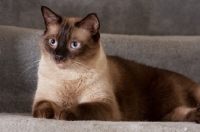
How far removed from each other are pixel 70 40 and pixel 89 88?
0.93ft

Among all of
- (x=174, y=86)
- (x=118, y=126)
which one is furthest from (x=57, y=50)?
(x=174, y=86)

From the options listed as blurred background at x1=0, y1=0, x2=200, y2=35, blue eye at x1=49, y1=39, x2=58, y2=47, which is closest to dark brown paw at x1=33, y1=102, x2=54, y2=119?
blue eye at x1=49, y1=39, x2=58, y2=47

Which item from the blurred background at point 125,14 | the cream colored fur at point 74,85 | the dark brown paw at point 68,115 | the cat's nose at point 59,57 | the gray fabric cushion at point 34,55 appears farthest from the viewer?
the blurred background at point 125,14

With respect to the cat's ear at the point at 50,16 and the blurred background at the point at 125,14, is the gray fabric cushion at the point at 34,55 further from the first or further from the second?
the cat's ear at the point at 50,16

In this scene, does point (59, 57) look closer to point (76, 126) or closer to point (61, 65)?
point (61, 65)

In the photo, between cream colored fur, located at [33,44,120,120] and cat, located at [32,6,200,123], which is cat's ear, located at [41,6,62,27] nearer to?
cat, located at [32,6,200,123]

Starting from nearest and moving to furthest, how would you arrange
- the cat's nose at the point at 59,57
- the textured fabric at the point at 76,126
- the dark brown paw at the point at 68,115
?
the textured fabric at the point at 76,126 < the dark brown paw at the point at 68,115 < the cat's nose at the point at 59,57

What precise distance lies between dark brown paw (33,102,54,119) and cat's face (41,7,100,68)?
0.22 m

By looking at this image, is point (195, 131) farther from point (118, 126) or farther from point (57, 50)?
point (57, 50)

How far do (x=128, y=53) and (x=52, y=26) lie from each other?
896 millimetres

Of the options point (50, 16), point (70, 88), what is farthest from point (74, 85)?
point (50, 16)

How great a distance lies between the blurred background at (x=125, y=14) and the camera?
8.96ft

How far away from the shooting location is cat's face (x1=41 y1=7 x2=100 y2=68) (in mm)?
1723

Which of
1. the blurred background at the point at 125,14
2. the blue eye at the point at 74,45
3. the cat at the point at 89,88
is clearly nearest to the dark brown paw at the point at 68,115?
the cat at the point at 89,88
